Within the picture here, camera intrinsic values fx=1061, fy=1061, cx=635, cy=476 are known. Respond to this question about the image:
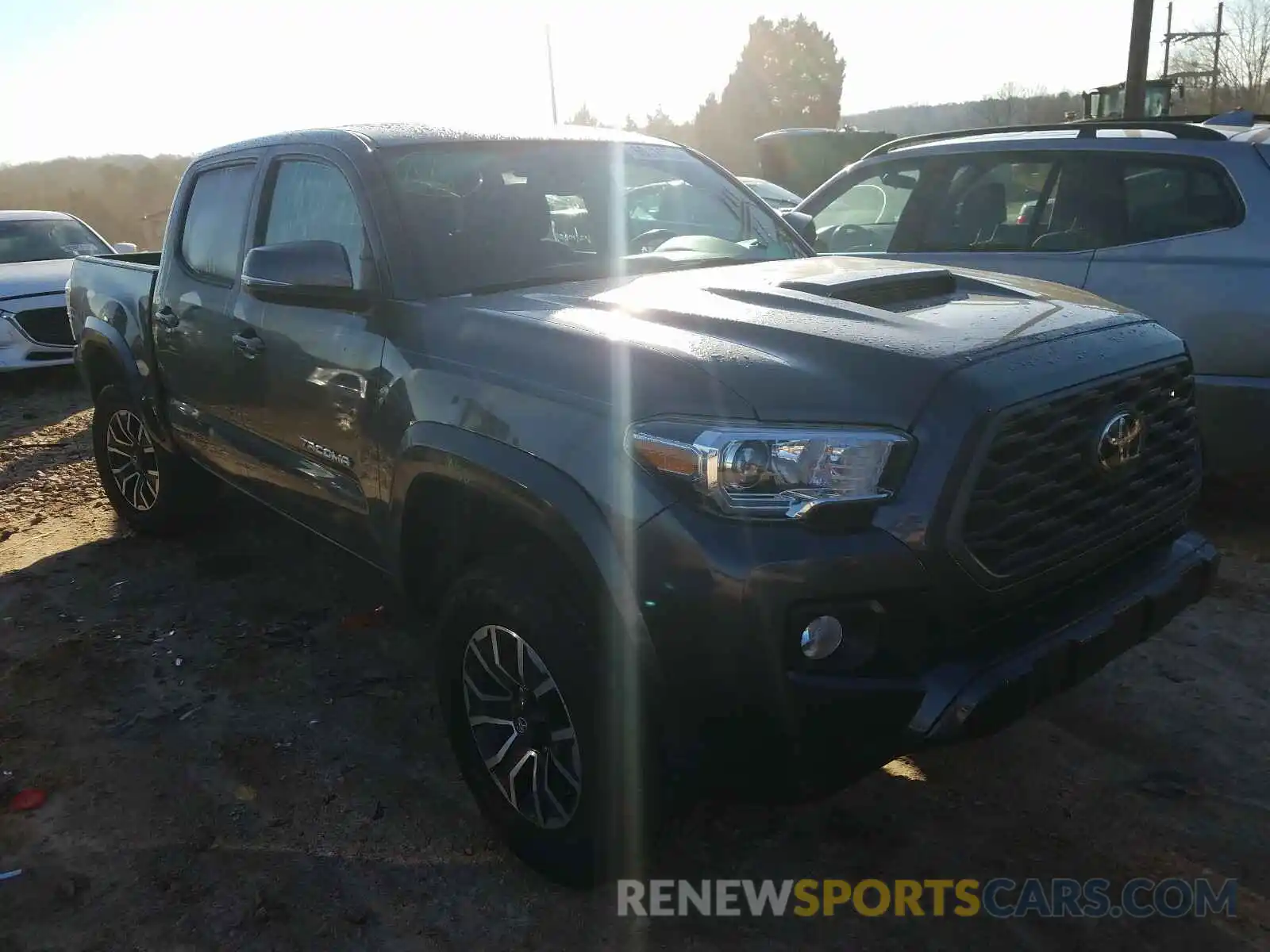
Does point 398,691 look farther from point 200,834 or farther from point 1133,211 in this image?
point 1133,211

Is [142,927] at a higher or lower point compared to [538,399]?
lower

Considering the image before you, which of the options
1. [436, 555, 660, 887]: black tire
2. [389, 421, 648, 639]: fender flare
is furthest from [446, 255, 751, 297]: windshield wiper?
[436, 555, 660, 887]: black tire

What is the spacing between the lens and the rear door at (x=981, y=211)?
4.92 meters

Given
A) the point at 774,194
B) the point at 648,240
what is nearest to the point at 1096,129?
the point at 648,240

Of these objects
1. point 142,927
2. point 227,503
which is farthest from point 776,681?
point 227,503

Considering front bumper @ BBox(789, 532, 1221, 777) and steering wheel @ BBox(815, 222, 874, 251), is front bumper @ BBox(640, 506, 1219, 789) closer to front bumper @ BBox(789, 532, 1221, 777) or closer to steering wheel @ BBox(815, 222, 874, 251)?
front bumper @ BBox(789, 532, 1221, 777)

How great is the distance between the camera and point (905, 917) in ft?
8.41

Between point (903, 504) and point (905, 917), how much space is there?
111cm

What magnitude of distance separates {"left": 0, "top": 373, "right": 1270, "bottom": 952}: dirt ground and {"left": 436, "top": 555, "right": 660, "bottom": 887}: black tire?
0.57ft

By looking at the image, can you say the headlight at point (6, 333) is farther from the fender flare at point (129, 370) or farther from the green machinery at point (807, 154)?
the green machinery at point (807, 154)

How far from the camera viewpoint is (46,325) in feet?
31.2

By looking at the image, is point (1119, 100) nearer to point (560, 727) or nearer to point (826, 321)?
point (826, 321)

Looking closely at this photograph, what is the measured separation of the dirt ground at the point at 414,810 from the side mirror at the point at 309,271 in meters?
1.46

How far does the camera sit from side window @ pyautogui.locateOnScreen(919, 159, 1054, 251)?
5.09m
